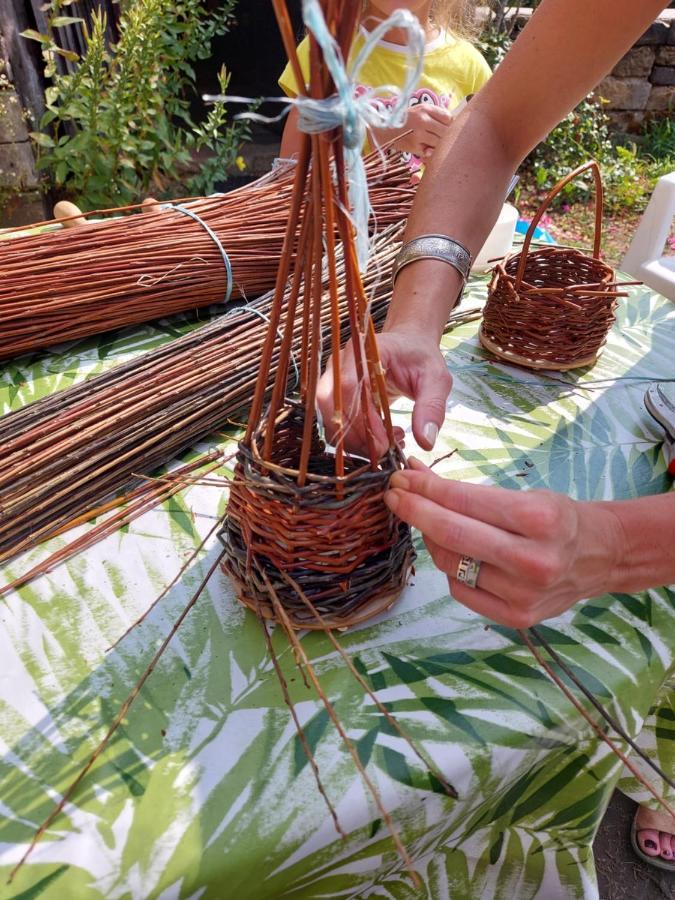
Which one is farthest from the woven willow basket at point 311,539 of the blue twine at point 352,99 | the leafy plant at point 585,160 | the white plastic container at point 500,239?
the leafy plant at point 585,160

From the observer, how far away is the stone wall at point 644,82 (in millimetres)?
4180

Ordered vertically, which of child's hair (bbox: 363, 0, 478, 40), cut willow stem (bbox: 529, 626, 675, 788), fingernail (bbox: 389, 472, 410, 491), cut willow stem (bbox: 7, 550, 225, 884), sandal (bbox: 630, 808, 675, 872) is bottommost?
sandal (bbox: 630, 808, 675, 872)

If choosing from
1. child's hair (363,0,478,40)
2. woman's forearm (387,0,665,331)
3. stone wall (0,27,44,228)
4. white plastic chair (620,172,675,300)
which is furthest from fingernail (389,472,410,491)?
stone wall (0,27,44,228)

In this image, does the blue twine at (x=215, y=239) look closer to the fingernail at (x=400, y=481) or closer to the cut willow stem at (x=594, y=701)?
the fingernail at (x=400, y=481)

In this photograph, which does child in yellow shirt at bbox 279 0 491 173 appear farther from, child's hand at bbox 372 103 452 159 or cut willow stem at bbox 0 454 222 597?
cut willow stem at bbox 0 454 222 597

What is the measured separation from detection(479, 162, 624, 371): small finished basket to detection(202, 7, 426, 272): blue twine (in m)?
0.69

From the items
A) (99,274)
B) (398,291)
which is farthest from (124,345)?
(398,291)

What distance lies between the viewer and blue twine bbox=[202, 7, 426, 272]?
17.3 inches

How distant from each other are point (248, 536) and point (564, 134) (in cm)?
417

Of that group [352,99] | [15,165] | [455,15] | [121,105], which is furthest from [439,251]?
[15,165]

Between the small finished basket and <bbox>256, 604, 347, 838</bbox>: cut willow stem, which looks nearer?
<bbox>256, 604, 347, 838</bbox>: cut willow stem

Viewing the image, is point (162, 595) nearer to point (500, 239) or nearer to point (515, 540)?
point (515, 540)

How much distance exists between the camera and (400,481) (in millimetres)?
667

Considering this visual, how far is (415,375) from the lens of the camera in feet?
2.89
